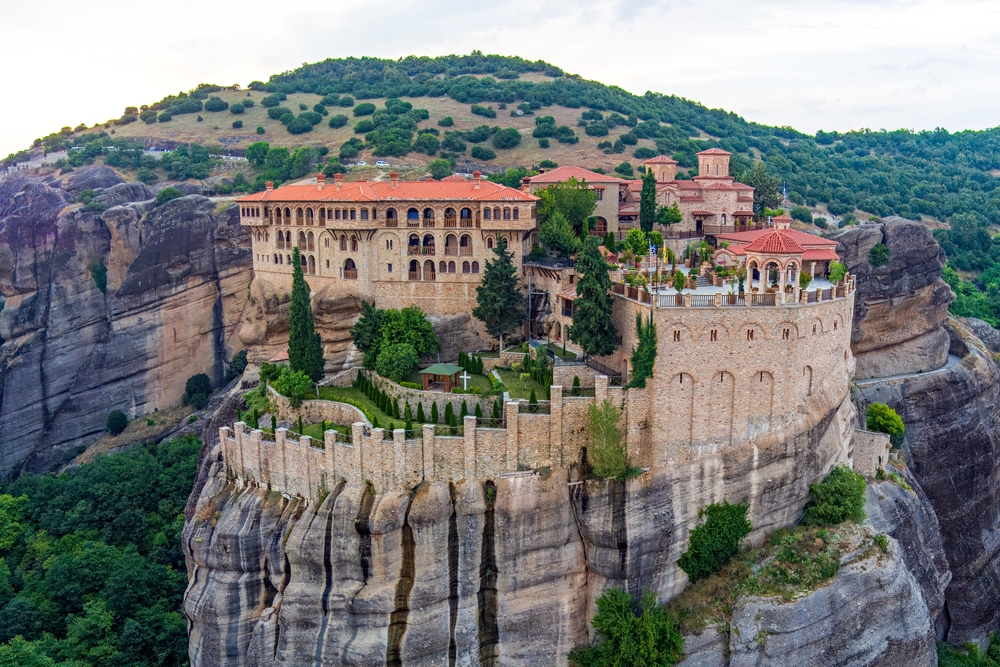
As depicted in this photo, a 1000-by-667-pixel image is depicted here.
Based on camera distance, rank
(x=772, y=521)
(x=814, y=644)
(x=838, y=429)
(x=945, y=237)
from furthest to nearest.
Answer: (x=945, y=237) < (x=838, y=429) < (x=772, y=521) < (x=814, y=644)

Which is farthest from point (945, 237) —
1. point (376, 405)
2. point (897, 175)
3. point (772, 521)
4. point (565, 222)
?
point (376, 405)

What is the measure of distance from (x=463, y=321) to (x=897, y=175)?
245 feet

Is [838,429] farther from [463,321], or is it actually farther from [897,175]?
[897,175]

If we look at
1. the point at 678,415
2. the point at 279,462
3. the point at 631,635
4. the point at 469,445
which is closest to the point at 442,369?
the point at 469,445

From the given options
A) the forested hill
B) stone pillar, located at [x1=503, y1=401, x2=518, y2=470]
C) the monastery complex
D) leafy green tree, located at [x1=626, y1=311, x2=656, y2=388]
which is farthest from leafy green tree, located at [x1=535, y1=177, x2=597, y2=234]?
the forested hill

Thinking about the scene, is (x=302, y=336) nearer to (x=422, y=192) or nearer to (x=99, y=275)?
(x=422, y=192)

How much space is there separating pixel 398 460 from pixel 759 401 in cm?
1361

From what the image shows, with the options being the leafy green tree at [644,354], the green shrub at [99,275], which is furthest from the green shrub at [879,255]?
the green shrub at [99,275]

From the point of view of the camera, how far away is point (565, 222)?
44.0m

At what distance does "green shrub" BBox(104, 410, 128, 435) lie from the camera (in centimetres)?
5750

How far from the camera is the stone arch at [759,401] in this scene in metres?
32.7

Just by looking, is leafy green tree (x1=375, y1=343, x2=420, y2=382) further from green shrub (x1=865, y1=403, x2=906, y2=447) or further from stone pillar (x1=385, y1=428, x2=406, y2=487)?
green shrub (x1=865, y1=403, x2=906, y2=447)

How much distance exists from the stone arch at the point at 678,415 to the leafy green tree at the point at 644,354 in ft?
3.07

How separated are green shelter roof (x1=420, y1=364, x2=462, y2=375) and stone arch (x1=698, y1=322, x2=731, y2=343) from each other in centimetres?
1076
